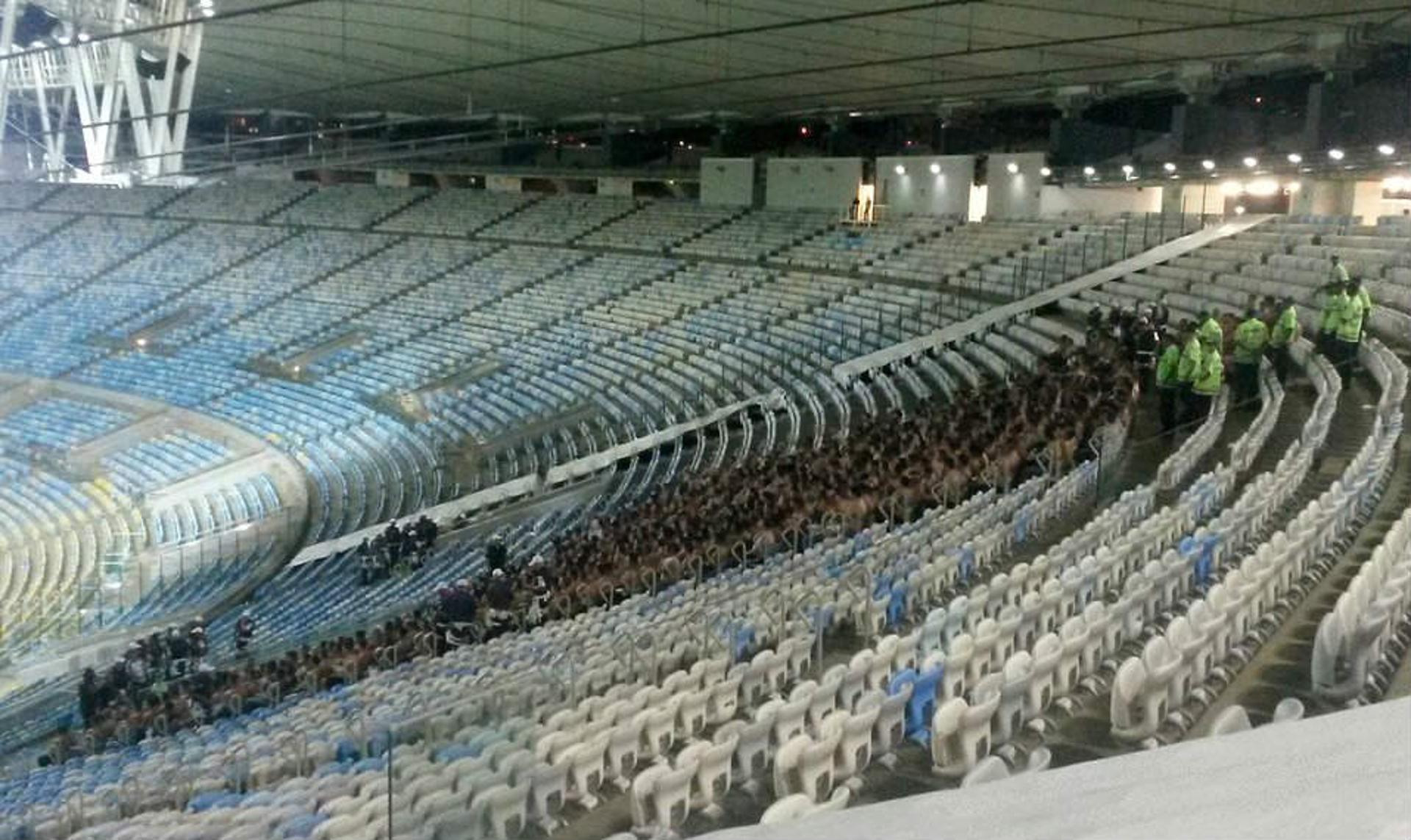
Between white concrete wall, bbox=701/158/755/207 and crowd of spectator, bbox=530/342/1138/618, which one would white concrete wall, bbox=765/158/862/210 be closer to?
white concrete wall, bbox=701/158/755/207

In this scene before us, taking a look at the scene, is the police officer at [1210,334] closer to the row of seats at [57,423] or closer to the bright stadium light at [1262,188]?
the bright stadium light at [1262,188]

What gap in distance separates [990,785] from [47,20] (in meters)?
18.7

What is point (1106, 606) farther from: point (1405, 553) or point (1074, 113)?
point (1074, 113)

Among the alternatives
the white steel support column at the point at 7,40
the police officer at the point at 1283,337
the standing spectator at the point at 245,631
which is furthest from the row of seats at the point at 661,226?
the police officer at the point at 1283,337

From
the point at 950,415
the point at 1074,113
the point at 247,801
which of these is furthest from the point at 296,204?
the point at 247,801

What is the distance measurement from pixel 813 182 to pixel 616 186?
703 centimetres

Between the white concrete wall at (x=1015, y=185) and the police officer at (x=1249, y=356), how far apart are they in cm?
1513

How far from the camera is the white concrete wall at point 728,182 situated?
31.7 meters

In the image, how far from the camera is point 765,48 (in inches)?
781

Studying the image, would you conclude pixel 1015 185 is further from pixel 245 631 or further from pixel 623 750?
pixel 623 750

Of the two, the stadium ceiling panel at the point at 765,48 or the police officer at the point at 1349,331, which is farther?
the stadium ceiling panel at the point at 765,48

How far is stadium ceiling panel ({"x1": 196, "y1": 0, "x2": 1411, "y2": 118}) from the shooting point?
16.0m

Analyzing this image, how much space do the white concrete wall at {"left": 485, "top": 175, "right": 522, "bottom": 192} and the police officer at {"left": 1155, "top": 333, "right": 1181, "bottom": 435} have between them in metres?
28.4

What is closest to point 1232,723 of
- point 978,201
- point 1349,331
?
point 1349,331
